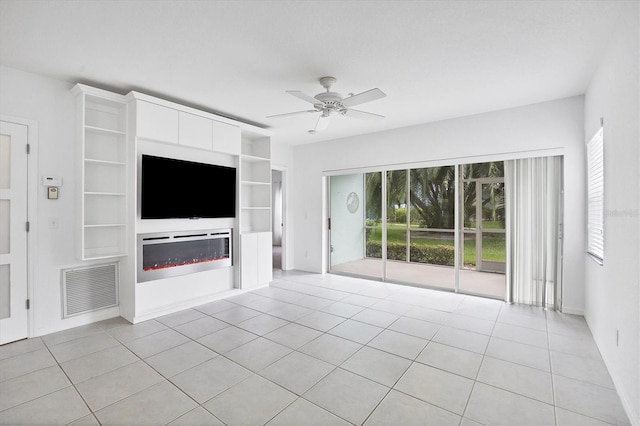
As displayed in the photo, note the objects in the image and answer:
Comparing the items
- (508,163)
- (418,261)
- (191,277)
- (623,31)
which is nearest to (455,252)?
(418,261)

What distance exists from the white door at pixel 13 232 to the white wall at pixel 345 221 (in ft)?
15.5

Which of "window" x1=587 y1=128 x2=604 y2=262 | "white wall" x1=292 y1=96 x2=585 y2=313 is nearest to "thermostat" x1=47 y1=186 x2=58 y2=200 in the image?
"white wall" x1=292 y1=96 x2=585 y2=313

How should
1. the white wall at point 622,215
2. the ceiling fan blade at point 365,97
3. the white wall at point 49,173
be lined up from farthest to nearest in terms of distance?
the white wall at point 49,173, the ceiling fan blade at point 365,97, the white wall at point 622,215

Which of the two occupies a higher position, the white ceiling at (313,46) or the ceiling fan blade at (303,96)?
the white ceiling at (313,46)

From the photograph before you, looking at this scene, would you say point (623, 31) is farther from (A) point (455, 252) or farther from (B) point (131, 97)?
(B) point (131, 97)

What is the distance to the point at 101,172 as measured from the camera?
3.75 m

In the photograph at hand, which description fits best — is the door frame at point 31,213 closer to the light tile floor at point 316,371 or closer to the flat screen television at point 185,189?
the light tile floor at point 316,371

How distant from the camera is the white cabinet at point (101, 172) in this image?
344cm

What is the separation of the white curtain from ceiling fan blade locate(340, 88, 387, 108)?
2.59 meters

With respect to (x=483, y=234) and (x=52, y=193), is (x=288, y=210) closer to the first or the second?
(x=483, y=234)

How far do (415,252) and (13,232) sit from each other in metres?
5.76

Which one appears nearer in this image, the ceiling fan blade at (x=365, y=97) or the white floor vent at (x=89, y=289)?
the ceiling fan blade at (x=365, y=97)

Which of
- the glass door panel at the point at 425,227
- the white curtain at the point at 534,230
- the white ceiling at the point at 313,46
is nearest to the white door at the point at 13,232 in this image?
the white ceiling at the point at 313,46

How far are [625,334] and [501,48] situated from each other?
2460 millimetres
